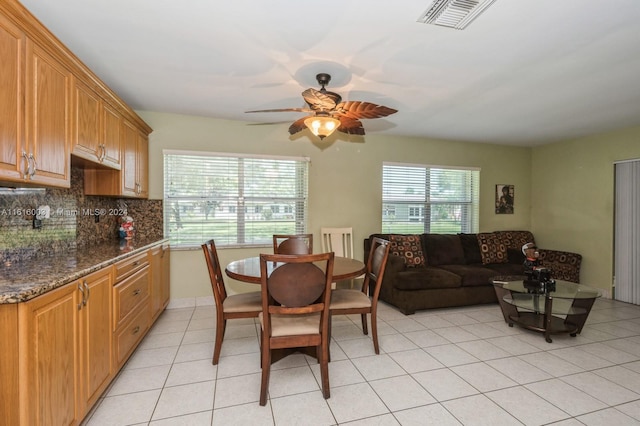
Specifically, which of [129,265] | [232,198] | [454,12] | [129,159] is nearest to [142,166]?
[129,159]

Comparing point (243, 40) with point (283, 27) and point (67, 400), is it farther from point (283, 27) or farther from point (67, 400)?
point (67, 400)

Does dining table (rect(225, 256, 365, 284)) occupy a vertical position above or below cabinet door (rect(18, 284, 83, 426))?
above

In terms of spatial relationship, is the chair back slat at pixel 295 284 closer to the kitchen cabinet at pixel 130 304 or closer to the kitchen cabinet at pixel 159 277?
the kitchen cabinet at pixel 130 304

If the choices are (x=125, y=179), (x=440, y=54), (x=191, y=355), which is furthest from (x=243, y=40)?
(x=191, y=355)

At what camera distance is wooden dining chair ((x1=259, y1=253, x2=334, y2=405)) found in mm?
1949

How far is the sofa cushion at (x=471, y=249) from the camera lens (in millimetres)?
4598

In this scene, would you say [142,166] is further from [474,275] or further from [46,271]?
[474,275]

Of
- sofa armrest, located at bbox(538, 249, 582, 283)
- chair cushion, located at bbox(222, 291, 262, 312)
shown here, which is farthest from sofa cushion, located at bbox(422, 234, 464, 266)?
chair cushion, located at bbox(222, 291, 262, 312)

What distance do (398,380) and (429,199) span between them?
337 centimetres

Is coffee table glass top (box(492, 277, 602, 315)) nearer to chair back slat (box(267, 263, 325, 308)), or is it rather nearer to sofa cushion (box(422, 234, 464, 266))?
sofa cushion (box(422, 234, 464, 266))

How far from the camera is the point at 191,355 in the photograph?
2.63m

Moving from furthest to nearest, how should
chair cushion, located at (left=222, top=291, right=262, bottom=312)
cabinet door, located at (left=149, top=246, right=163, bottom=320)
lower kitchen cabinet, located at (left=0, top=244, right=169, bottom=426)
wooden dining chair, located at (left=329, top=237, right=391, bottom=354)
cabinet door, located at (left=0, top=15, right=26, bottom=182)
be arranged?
cabinet door, located at (left=149, top=246, right=163, bottom=320) < wooden dining chair, located at (left=329, top=237, right=391, bottom=354) < chair cushion, located at (left=222, top=291, right=262, bottom=312) < cabinet door, located at (left=0, top=15, right=26, bottom=182) < lower kitchen cabinet, located at (left=0, top=244, right=169, bottom=426)

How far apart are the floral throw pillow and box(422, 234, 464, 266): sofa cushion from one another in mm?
225

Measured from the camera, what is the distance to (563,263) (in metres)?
4.59
